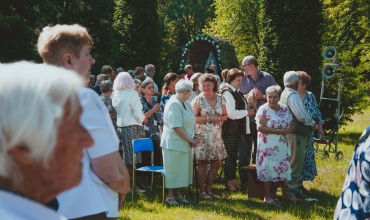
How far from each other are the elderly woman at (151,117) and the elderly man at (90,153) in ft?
19.9

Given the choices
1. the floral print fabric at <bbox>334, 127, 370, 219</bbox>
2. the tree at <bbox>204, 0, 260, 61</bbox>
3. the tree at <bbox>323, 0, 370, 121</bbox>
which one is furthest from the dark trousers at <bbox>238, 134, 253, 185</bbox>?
the tree at <bbox>204, 0, 260, 61</bbox>

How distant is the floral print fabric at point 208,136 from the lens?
843 centimetres

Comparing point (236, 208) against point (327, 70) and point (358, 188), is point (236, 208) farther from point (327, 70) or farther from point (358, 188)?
point (327, 70)

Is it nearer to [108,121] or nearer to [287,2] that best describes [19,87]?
[108,121]

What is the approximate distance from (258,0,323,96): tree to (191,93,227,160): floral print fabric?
9.10 meters

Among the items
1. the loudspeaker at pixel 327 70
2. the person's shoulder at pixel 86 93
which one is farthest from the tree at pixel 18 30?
the person's shoulder at pixel 86 93

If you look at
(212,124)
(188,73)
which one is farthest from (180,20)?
(212,124)

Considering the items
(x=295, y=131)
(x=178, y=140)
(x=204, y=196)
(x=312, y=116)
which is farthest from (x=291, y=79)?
(x=204, y=196)

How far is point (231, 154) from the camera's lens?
9172mm

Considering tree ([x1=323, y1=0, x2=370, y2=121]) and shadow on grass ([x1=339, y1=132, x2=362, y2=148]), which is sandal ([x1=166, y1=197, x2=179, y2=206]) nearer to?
shadow on grass ([x1=339, y1=132, x2=362, y2=148])

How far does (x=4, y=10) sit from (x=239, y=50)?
1693 cm

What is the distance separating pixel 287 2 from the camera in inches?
671

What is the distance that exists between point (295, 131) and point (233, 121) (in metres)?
1.15

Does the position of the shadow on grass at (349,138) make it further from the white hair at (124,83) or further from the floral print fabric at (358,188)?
the floral print fabric at (358,188)
